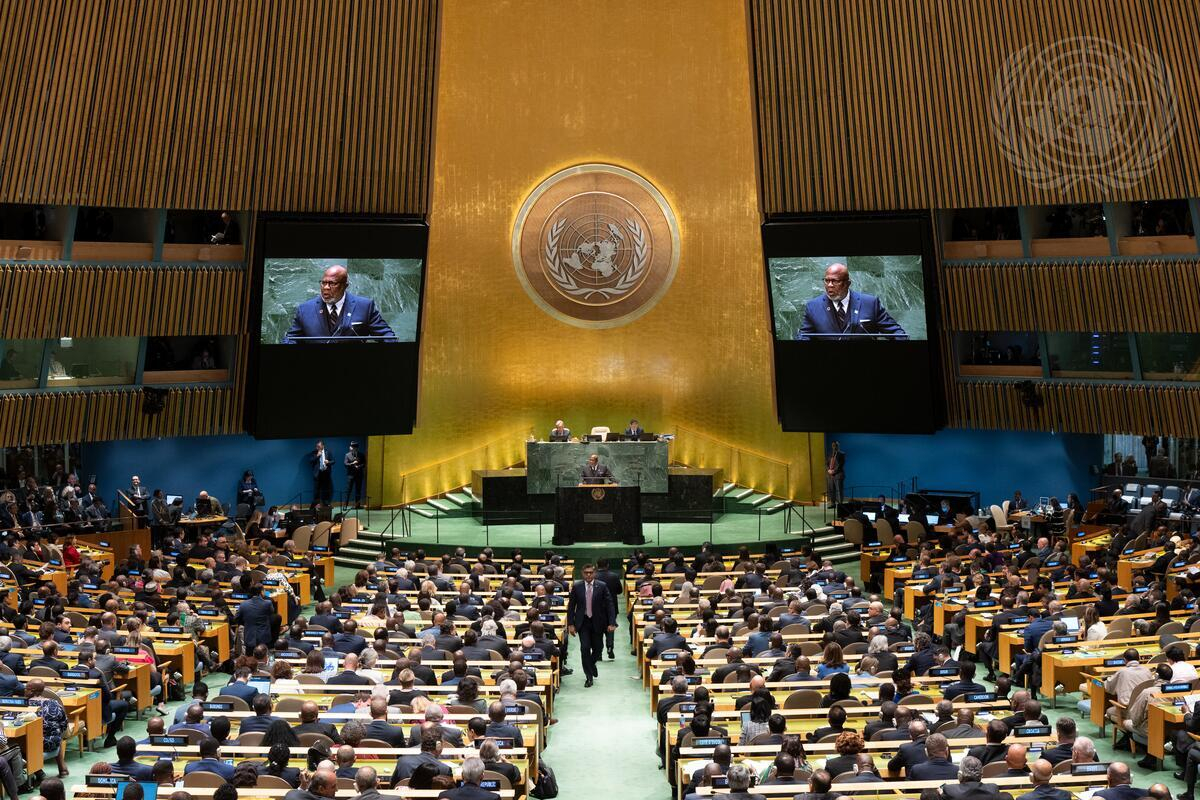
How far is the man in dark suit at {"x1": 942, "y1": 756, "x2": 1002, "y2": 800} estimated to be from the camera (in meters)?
9.09

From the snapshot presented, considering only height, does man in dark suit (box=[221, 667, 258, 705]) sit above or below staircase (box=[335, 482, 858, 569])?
below

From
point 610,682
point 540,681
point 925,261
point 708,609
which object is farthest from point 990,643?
point 925,261

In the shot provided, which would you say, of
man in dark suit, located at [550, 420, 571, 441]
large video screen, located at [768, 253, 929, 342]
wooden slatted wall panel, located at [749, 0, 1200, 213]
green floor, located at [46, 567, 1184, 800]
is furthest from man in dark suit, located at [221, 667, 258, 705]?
wooden slatted wall panel, located at [749, 0, 1200, 213]

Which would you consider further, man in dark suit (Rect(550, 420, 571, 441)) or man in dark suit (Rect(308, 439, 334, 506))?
man in dark suit (Rect(308, 439, 334, 506))

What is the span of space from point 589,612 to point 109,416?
10632 mm

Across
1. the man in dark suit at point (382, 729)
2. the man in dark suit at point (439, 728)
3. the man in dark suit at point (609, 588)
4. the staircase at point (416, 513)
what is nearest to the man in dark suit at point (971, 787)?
the man in dark suit at point (439, 728)

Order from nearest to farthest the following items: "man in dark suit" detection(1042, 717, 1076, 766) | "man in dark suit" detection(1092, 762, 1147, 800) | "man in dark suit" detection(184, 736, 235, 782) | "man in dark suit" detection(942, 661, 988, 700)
Result: "man in dark suit" detection(1092, 762, 1147, 800)
"man in dark suit" detection(184, 736, 235, 782)
"man in dark suit" detection(1042, 717, 1076, 766)
"man in dark suit" detection(942, 661, 988, 700)

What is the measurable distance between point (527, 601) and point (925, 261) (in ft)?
31.1

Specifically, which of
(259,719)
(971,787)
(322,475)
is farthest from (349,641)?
(322,475)

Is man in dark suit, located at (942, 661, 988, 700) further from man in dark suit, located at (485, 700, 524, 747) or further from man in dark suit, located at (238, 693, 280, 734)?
man in dark suit, located at (238, 693, 280, 734)

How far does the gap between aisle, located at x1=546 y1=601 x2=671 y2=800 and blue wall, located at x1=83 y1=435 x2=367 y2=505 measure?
11.8m

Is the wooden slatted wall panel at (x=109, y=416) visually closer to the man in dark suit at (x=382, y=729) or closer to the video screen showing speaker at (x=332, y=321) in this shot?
the video screen showing speaker at (x=332, y=321)

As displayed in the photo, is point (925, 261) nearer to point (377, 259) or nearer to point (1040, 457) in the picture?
point (1040, 457)

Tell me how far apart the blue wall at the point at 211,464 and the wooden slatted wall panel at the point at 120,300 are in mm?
3886
